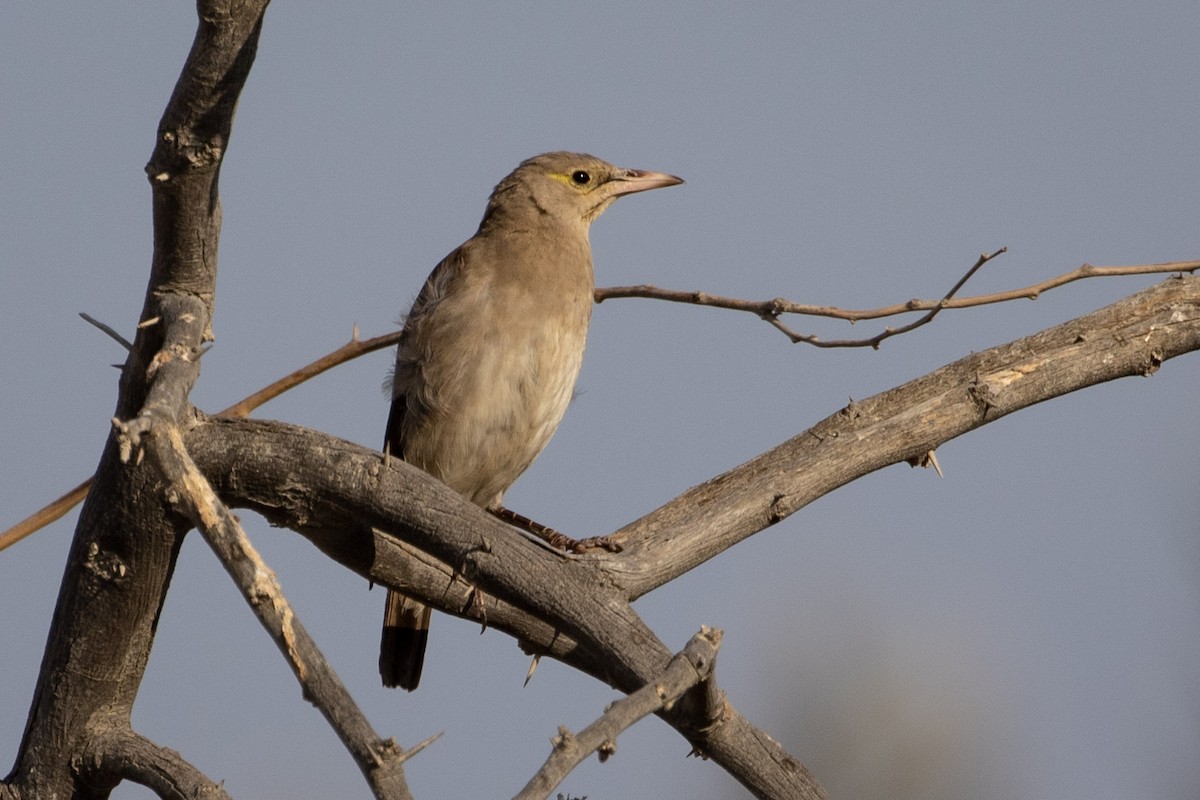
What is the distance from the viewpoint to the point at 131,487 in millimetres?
3309

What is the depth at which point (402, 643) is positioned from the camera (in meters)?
5.36

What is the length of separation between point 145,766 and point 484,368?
6.89 feet

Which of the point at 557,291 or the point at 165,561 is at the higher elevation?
the point at 557,291

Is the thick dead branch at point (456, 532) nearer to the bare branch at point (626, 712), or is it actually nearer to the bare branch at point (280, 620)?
the bare branch at point (626, 712)

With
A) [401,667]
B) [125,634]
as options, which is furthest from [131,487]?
[401,667]

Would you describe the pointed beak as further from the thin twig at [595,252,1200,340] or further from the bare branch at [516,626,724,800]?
the bare branch at [516,626,724,800]

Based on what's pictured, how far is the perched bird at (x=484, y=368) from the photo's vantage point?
510 cm

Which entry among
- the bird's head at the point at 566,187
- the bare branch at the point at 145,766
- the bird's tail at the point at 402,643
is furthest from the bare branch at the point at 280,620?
the bird's head at the point at 566,187

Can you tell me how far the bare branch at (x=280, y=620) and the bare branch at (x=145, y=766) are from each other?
84cm

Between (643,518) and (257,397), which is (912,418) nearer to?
(643,518)

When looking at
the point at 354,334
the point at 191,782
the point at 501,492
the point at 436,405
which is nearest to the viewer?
the point at 191,782

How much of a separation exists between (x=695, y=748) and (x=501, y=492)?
246 cm

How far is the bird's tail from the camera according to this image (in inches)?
211

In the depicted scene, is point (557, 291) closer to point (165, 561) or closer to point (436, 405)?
point (436, 405)
